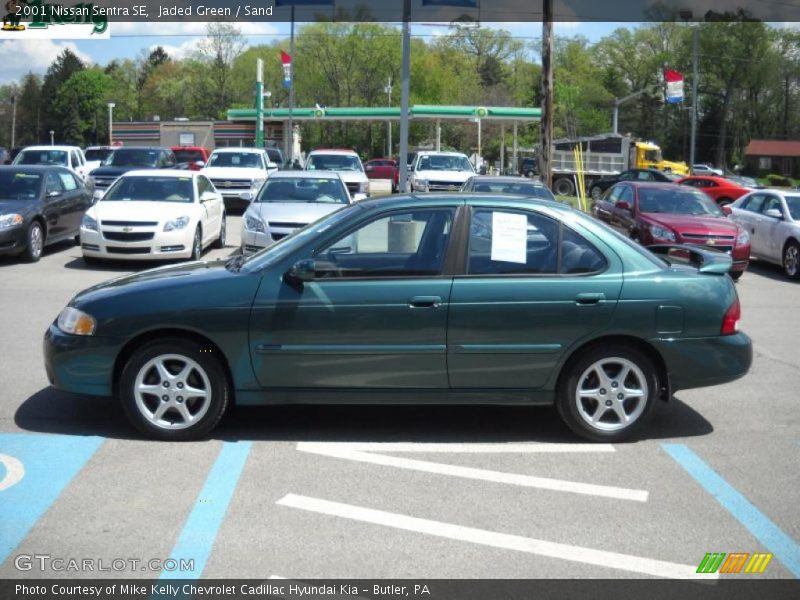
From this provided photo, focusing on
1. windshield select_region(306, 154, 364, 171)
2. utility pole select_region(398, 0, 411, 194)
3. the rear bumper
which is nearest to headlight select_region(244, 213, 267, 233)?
utility pole select_region(398, 0, 411, 194)

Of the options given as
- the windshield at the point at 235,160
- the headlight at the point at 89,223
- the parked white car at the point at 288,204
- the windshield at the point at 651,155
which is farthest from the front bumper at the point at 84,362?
the windshield at the point at 651,155

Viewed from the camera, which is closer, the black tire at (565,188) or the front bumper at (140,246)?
the front bumper at (140,246)

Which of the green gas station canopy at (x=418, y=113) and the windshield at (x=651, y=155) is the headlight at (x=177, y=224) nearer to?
the green gas station canopy at (x=418, y=113)

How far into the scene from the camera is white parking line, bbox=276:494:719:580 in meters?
4.36

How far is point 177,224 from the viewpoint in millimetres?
14391

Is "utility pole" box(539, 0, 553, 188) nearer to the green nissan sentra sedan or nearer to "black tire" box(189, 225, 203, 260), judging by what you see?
"black tire" box(189, 225, 203, 260)

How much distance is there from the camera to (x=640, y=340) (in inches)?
245

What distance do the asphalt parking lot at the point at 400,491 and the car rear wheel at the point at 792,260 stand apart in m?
8.85

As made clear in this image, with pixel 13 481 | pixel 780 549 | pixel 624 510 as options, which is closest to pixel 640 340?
pixel 624 510

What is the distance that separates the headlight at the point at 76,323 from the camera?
19.9 ft

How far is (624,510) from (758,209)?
45.5ft

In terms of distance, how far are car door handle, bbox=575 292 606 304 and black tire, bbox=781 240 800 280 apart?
36.0ft

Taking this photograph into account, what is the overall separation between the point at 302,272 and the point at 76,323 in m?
1.55

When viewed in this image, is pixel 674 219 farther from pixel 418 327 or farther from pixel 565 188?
pixel 565 188
